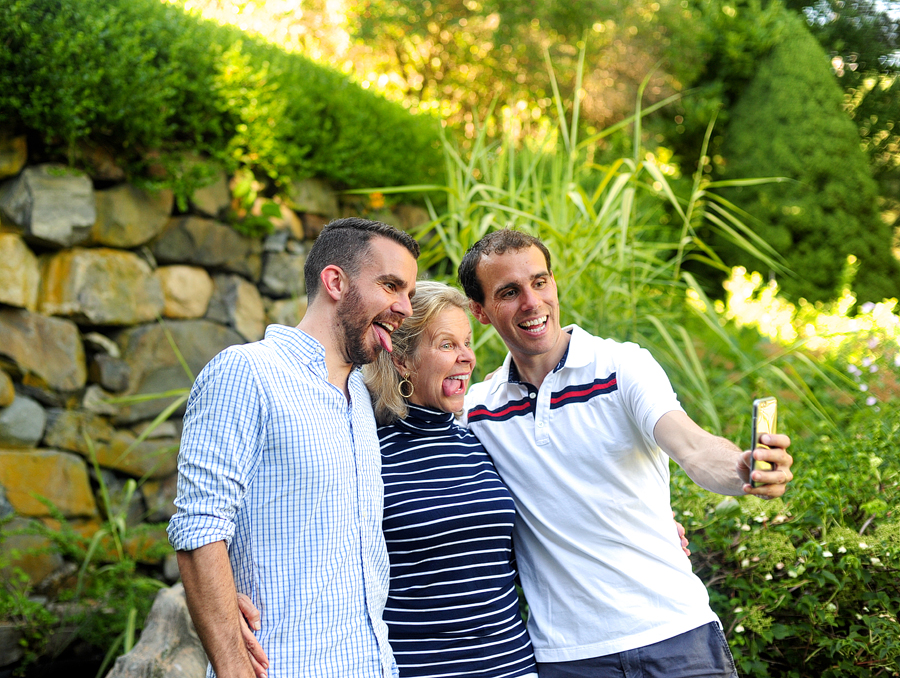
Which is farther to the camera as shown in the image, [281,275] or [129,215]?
[281,275]

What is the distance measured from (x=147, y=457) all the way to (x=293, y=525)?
236 cm

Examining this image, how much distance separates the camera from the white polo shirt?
1656 mm

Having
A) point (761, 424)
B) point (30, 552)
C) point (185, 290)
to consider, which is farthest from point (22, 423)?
point (761, 424)

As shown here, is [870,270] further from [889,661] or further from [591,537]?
[591,537]

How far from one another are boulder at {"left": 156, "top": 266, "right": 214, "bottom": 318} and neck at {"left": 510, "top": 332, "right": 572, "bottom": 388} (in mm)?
2329

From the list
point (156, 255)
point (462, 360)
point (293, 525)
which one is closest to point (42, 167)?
point (156, 255)

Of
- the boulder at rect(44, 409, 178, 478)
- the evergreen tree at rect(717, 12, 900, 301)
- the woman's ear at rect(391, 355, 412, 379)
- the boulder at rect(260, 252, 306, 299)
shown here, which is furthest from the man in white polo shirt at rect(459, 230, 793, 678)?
the evergreen tree at rect(717, 12, 900, 301)

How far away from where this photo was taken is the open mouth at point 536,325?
188 cm

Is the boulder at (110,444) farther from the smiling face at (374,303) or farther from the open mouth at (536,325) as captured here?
the open mouth at (536,325)

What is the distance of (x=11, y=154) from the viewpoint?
292 centimetres

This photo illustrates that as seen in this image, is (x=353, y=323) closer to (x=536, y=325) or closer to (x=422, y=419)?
(x=422, y=419)

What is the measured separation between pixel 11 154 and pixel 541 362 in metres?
2.42

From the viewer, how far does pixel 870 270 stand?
7332mm

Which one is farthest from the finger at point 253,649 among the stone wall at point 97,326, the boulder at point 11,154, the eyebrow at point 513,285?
the boulder at point 11,154
